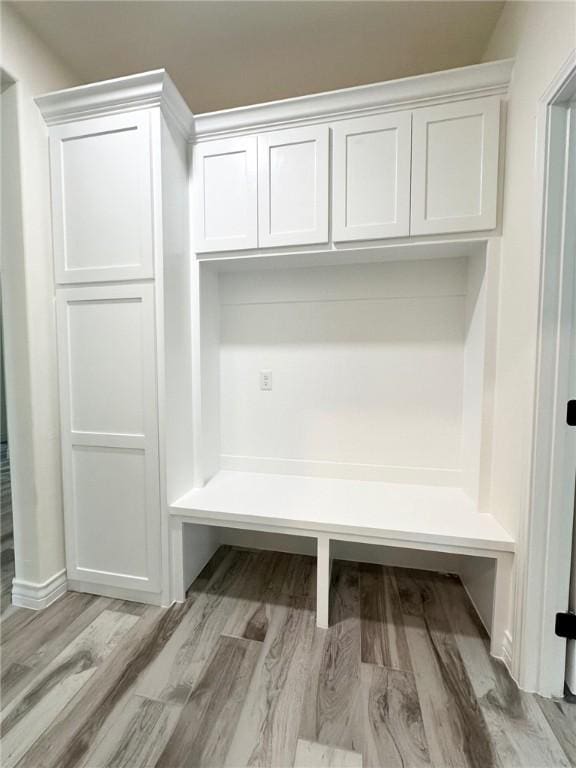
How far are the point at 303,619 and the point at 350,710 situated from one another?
46 centimetres

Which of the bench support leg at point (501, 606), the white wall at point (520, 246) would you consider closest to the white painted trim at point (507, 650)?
the bench support leg at point (501, 606)

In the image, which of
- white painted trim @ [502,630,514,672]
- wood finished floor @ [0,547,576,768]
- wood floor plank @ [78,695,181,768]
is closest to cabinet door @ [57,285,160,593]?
wood finished floor @ [0,547,576,768]

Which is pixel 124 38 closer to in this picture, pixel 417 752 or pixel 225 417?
pixel 225 417

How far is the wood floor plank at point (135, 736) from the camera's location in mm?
1041

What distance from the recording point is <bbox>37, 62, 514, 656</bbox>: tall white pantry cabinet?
59.9 inches

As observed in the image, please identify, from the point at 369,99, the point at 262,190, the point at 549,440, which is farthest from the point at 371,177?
the point at 549,440

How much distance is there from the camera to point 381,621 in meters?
1.64

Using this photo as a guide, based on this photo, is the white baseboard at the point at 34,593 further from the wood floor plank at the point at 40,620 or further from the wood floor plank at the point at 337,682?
the wood floor plank at the point at 337,682

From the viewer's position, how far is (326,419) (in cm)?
211

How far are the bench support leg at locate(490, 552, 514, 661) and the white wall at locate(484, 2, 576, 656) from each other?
0.09 meters

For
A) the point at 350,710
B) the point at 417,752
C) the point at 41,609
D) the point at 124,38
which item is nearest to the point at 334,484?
the point at 350,710

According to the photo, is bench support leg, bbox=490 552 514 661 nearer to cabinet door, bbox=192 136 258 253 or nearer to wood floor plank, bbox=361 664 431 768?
wood floor plank, bbox=361 664 431 768

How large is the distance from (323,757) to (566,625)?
0.98 meters

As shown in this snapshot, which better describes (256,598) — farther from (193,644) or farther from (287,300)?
Answer: (287,300)
